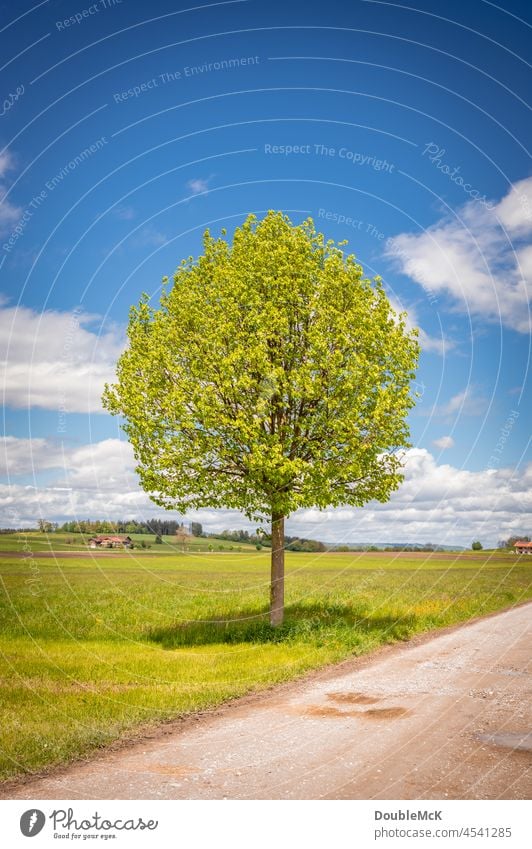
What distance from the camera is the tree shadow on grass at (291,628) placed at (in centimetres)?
2138

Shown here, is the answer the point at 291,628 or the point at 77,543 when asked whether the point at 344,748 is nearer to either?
the point at 291,628

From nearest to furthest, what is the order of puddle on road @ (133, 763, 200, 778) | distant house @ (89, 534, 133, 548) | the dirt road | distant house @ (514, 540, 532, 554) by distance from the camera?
1. the dirt road
2. puddle on road @ (133, 763, 200, 778)
3. distant house @ (89, 534, 133, 548)
4. distant house @ (514, 540, 532, 554)

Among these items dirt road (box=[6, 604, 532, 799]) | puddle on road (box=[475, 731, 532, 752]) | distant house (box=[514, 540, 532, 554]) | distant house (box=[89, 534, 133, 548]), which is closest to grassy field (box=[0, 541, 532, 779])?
dirt road (box=[6, 604, 532, 799])

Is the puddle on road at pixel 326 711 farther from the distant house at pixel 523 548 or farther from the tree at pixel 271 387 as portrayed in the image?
the distant house at pixel 523 548

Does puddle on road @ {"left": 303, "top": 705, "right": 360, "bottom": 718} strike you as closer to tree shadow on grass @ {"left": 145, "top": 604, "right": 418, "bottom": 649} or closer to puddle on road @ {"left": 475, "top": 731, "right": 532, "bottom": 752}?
puddle on road @ {"left": 475, "top": 731, "right": 532, "bottom": 752}

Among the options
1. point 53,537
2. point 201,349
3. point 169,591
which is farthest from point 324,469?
point 53,537

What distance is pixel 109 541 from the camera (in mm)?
121312

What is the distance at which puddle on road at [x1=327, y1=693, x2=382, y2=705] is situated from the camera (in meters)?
13.4

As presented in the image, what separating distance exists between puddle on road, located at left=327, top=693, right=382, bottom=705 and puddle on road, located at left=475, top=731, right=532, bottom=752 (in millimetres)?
3079

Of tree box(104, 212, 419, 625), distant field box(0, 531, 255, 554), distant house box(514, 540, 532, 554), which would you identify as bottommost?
distant house box(514, 540, 532, 554)
